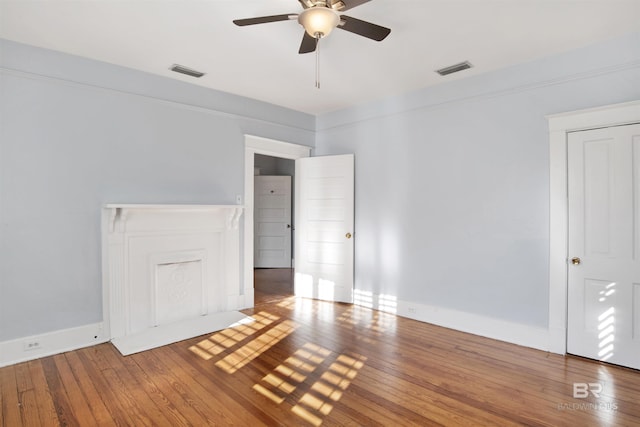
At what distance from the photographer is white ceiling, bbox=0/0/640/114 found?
8.34 feet

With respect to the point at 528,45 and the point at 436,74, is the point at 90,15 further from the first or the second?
the point at 528,45

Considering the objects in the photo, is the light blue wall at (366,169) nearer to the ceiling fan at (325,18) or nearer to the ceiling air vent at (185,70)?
the ceiling air vent at (185,70)

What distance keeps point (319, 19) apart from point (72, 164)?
9.01 feet

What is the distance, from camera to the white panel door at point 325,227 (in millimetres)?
4949

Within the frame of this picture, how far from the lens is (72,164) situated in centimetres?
329

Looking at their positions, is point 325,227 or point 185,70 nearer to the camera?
point 185,70

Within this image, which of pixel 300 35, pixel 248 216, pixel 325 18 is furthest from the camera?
pixel 248 216

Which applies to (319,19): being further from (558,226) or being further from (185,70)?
(558,226)

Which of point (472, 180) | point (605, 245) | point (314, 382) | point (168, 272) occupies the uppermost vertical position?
point (472, 180)

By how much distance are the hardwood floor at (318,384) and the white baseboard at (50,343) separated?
0.10 m

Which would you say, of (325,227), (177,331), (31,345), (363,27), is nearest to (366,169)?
(325,227)

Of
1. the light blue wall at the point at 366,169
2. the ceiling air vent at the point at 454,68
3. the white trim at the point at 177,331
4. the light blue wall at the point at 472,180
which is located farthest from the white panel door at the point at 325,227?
the ceiling air vent at the point at 454,68

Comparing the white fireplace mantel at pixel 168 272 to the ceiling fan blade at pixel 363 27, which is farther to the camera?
the white fireplace mantel at pixel 168 272

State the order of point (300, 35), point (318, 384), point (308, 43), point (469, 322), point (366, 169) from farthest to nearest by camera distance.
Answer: point (366, 169), point (469, 322), point (300, 35), point (318, 384), point (308, 43)
